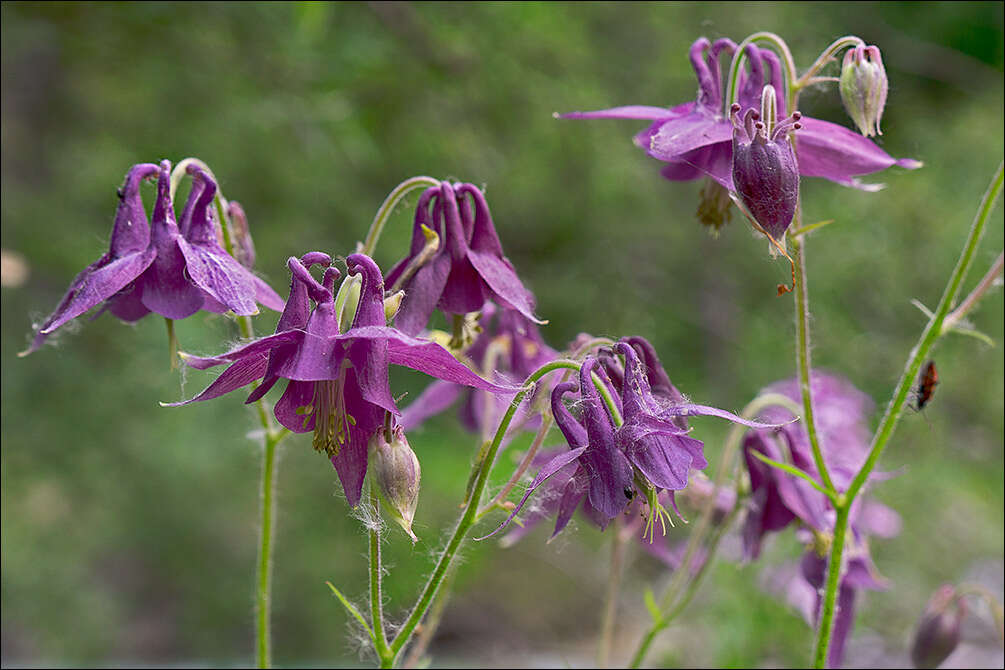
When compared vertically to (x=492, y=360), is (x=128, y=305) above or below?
above

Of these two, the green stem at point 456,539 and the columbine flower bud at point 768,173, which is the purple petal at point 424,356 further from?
the columbine flower bud at point 768,173

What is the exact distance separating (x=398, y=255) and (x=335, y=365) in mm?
3020

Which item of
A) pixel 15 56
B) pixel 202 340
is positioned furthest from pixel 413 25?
pixel 15 56

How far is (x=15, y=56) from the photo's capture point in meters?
3.96

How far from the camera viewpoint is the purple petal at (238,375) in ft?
3.29

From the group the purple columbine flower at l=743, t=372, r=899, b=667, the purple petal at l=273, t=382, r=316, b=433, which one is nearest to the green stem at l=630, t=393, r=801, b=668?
the purple columbine flower at l=743, t=372, r=899, b=667

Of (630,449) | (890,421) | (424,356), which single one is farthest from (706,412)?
(890,421)

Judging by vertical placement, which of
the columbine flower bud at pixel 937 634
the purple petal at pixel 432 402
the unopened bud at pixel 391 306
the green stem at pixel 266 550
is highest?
the unopened bud at pixel 391 306

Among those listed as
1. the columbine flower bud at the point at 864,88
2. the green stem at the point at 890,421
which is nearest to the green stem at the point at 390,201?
the columbine flower bud at the point at 864,88

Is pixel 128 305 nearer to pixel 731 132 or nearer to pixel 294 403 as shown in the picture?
pixel 294 403

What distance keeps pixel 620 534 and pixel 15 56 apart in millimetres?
3513

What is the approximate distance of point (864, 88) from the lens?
4.36 ft

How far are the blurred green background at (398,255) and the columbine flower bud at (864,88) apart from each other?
4.70ft

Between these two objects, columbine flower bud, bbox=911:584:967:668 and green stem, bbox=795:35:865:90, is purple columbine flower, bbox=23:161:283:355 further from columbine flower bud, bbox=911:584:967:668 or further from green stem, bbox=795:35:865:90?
columbine flower bud, bbox=911:584:967:668
